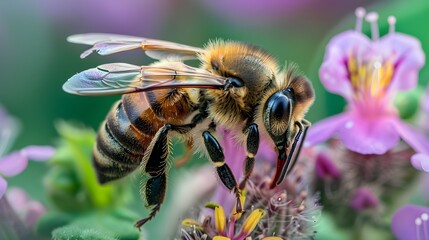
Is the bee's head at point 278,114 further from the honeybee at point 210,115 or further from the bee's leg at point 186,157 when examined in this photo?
the bee's leg at point 186,157

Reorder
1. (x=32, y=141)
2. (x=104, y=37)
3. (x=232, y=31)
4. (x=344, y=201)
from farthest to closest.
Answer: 1. (x=232, y=31)
2. (x=32, y=141)
3. (x=344, y=201)
4. (x=104, y=37)

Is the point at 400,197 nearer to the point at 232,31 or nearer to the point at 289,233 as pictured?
the point at 289,233

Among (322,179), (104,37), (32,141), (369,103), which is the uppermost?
(104,37)

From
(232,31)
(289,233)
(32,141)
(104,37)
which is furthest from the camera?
(232,31)

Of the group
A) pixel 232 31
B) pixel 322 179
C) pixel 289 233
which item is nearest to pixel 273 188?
pixel 289 233

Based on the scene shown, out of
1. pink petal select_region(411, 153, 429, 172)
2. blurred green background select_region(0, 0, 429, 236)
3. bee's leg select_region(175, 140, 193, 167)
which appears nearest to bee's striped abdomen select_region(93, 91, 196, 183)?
bee's leg select_region(175, 140, 193, 167)

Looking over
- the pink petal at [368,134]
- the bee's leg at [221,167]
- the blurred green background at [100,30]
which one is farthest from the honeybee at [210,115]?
the blurred green background at [100,30]

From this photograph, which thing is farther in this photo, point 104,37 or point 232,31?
point 232,31
